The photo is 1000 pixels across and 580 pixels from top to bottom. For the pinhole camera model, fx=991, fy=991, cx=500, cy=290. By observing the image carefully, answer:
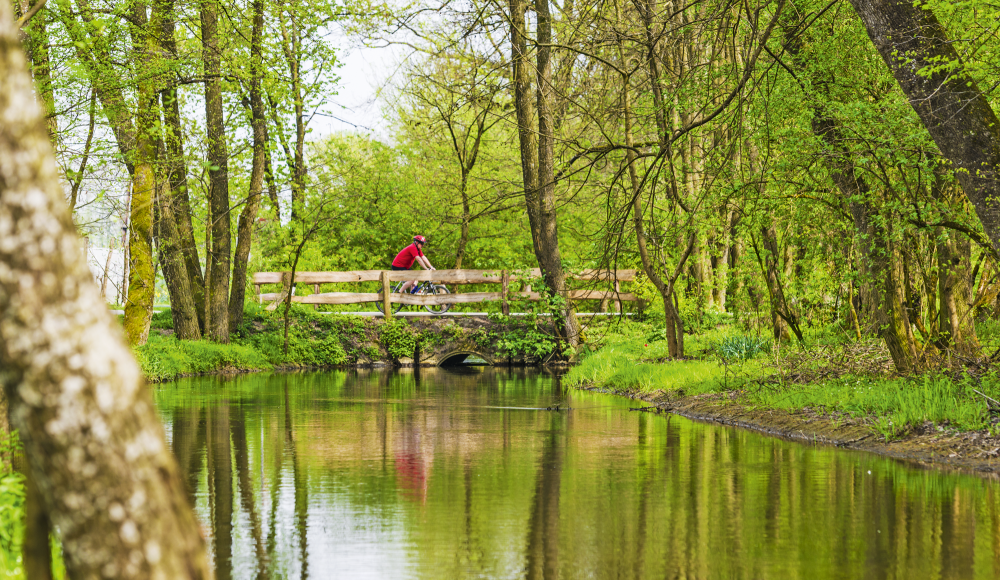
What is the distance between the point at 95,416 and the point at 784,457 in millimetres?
7999

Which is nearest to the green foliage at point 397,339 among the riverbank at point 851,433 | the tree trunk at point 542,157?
the tree trunk at point 542,157

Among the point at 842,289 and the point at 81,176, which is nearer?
the point at 842,289

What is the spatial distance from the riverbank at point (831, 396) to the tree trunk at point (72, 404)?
767 cm

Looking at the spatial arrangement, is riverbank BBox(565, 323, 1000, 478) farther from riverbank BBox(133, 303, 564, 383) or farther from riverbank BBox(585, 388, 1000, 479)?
riverbank BBox(133, 303, 564, 383)

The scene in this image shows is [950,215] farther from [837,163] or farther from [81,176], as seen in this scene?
[81,176]

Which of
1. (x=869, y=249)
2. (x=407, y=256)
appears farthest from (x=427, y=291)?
(x=869, y=249)

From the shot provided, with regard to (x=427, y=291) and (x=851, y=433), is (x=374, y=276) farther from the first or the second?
(x=851, y=433)

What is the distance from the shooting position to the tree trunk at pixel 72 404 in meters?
2.65

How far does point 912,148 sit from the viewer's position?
10.0 m

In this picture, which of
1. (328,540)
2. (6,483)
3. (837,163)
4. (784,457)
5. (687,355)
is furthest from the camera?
(687,355)

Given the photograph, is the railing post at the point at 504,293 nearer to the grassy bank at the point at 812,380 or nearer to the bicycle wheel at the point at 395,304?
the bicycle wheel at the point at 395,304

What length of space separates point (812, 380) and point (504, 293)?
14.4 m

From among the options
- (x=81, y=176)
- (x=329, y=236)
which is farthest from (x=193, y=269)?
(x=329, y=236)

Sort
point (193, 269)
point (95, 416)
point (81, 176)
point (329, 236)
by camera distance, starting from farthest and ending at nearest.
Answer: point (329, 236), point (193, 269), point (81, 176), point (95, 416)
